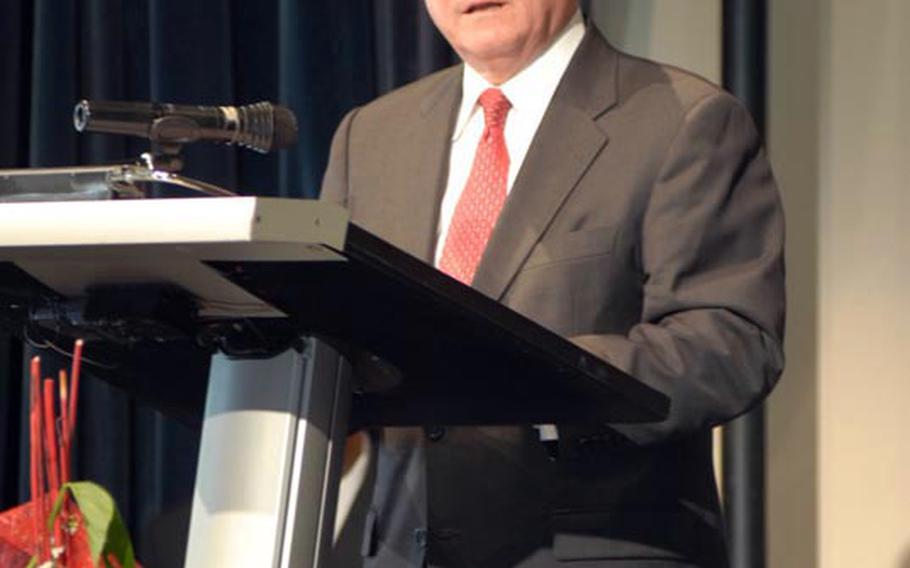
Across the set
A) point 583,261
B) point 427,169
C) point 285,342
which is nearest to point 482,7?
point 427,169

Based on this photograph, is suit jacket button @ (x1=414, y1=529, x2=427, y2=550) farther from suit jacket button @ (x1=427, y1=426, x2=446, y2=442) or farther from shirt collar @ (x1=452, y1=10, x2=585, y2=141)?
shirt collar @ (x1=452, y1=10, x2=585, y2=141)

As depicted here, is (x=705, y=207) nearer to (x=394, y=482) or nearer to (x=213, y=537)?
(x=394, y=482)

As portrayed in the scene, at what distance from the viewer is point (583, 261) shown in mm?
1801

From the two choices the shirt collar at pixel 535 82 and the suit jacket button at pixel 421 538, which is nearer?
the suit jacket button at pixel 421 538

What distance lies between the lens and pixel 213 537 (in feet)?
4.25

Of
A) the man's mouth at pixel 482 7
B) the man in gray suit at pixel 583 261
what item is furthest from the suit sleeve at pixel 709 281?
the man's mouth at pixel 482 7

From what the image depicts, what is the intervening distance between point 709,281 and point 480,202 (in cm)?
28

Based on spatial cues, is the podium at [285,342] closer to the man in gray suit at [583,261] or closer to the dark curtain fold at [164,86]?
the man in gray suit at [583,261]

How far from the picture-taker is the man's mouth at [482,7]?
2008mm

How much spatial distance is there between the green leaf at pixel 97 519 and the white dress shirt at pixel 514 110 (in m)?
0.65

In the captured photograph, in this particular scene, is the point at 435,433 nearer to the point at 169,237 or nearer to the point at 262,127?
the point at 262,127

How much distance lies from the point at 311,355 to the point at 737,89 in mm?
2079

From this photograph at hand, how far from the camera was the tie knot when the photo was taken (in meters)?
1.98

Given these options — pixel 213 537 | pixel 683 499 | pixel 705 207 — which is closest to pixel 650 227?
pixel 705 207
